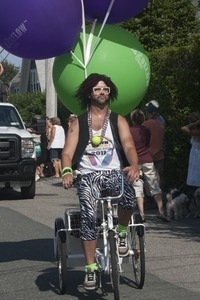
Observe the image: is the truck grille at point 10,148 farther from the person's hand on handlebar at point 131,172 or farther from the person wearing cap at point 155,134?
the person's hand on handlebar at point 131,172

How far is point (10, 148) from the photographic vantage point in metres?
16.5

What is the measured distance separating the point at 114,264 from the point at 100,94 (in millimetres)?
1521

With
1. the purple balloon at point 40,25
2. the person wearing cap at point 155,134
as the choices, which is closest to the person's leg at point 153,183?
the person wearing cap at point 155,134

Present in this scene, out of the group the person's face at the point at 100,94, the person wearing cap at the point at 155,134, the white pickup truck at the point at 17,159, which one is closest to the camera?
the person's face at the point at 100,94

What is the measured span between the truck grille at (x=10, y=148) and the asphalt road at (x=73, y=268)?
2408 millimetres

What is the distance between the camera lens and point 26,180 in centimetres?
1644

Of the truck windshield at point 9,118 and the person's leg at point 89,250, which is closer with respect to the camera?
the person's leg at point 89,250

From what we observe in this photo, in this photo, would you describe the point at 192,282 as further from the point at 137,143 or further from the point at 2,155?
the point at 2,155

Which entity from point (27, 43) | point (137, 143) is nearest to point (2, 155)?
point (137, 143)

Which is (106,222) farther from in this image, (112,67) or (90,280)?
(112,67)

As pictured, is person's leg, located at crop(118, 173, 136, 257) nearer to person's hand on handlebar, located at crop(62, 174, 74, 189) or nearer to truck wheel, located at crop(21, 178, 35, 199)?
person's hand on handlebar, located at crop(62, 174, 74, 189)

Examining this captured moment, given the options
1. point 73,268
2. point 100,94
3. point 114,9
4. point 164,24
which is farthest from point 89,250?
point 164,24

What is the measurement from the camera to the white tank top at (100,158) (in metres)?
7.09

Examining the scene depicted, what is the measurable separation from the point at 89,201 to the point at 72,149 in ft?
1.63
